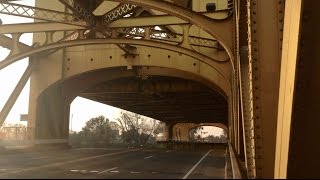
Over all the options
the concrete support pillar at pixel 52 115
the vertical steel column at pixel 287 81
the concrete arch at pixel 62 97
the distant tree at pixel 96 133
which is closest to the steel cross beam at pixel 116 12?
the concrete arch at pixel 62 97

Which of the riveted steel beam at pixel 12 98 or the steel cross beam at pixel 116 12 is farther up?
the steel cross beam at pixel 116 12

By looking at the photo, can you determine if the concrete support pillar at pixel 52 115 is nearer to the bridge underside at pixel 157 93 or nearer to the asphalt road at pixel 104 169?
the asphalt road at pixel 104 169

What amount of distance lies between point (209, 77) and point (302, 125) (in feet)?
90.9

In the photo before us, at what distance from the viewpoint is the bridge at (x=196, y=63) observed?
6.77 m

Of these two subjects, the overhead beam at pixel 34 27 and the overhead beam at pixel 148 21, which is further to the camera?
the overhead beam at pixel 34 27

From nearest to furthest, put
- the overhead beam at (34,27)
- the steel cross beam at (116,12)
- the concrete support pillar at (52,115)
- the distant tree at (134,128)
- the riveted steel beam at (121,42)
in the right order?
the steel cross beam at (116,12) < the riveted steel beam at (121,42) < the overhead beam at (34,27) < the concrete support pillar at (52,115) < the distant tree at (134,128)

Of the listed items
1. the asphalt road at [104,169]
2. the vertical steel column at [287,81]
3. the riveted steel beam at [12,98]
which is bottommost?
the asphalt road at [104,169]

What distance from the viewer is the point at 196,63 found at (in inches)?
1375

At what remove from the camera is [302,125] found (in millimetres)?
6977

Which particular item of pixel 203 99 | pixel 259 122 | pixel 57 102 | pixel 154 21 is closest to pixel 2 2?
pixel 154 21

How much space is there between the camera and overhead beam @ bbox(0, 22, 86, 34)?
90.8 ft

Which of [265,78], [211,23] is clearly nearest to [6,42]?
[211,23]

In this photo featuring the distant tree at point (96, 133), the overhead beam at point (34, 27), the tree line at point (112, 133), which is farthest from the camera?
the distant tree at point (96, 133)

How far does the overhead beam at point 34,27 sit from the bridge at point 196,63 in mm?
63
